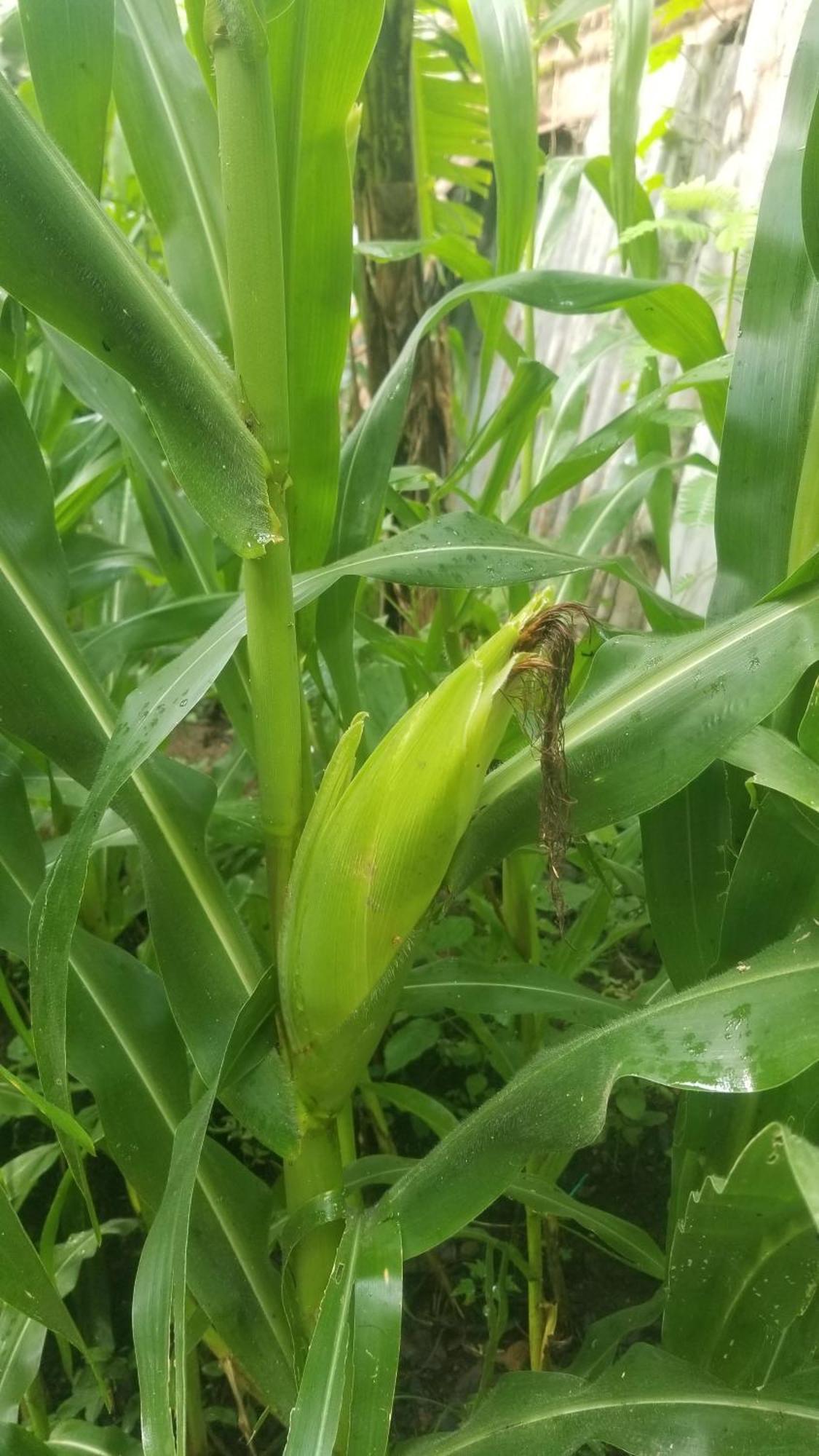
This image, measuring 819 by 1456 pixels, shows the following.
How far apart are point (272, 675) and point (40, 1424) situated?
0.71 m

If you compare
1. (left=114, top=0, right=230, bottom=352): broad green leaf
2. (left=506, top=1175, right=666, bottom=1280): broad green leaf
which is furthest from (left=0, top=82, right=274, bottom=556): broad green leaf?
(left=506, top=1175, right=666, bottom=1280): broad green leaf

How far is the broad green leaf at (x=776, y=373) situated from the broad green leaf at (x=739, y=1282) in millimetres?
385

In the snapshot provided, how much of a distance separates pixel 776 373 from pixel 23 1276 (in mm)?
739

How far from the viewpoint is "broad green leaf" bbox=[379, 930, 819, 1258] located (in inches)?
15.5

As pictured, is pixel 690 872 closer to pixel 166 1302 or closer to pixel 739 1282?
pixel 739 1282

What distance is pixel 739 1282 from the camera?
52cm

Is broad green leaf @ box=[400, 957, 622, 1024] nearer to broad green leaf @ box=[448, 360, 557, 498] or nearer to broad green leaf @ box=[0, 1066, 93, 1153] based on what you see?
broad green leaf @ box=[0, 1066, 93, 1153]

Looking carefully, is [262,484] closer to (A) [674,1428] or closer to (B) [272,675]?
(B) [272,675]

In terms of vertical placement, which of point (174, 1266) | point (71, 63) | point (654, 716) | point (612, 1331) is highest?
point (71, 63)

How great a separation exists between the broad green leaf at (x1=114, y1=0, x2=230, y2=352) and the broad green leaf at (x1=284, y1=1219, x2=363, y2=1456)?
0.63 m

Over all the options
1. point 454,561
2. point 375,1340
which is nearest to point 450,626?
point 454,561

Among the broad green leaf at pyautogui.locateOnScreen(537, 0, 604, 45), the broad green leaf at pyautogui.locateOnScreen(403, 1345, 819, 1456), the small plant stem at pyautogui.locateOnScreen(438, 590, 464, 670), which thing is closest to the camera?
the broad green leaf at pyautogui.locateOnScreen(403, 1345, 819, 1456)

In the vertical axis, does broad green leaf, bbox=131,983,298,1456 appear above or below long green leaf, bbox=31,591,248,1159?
below

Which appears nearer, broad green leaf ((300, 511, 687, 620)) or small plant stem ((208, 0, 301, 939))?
small plant stem ((208, 0, 301, 939))
